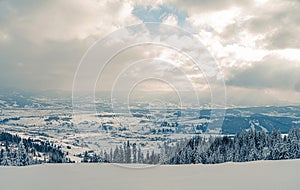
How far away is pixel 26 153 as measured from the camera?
25.0 metres

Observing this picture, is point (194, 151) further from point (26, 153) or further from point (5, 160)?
point (5, 160)

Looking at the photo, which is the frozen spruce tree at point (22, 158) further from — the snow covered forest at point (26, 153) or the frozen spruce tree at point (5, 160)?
the frozen spruce tree at point (5, 160)

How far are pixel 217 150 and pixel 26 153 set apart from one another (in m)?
14.0

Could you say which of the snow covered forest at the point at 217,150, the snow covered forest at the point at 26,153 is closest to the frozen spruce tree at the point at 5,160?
the snow covered forest at the point at 26,153

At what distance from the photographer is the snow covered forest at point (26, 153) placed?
912 inches

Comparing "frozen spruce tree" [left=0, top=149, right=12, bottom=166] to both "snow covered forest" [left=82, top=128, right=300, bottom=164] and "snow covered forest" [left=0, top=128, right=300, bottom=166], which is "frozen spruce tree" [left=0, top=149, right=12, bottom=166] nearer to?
"snow covered forest" [left=0, top=128, right=300, bottom=166]

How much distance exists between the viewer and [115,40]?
10641mm

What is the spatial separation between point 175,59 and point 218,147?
42.7 feet

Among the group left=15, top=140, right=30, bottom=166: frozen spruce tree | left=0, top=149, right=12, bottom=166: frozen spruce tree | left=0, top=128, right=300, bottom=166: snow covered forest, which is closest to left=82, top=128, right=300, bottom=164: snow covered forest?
left=0, top=128, right=300, bottom=166: snow covered forest

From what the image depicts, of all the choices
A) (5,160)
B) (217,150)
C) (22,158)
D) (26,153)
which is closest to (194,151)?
(217,150)

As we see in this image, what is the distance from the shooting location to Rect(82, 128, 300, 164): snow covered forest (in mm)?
20125

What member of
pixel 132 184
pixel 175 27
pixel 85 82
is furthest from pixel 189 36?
pixel 132 184

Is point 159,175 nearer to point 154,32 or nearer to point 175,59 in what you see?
point 175,59

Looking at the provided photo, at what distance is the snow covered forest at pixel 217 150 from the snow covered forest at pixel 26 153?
3.92m
